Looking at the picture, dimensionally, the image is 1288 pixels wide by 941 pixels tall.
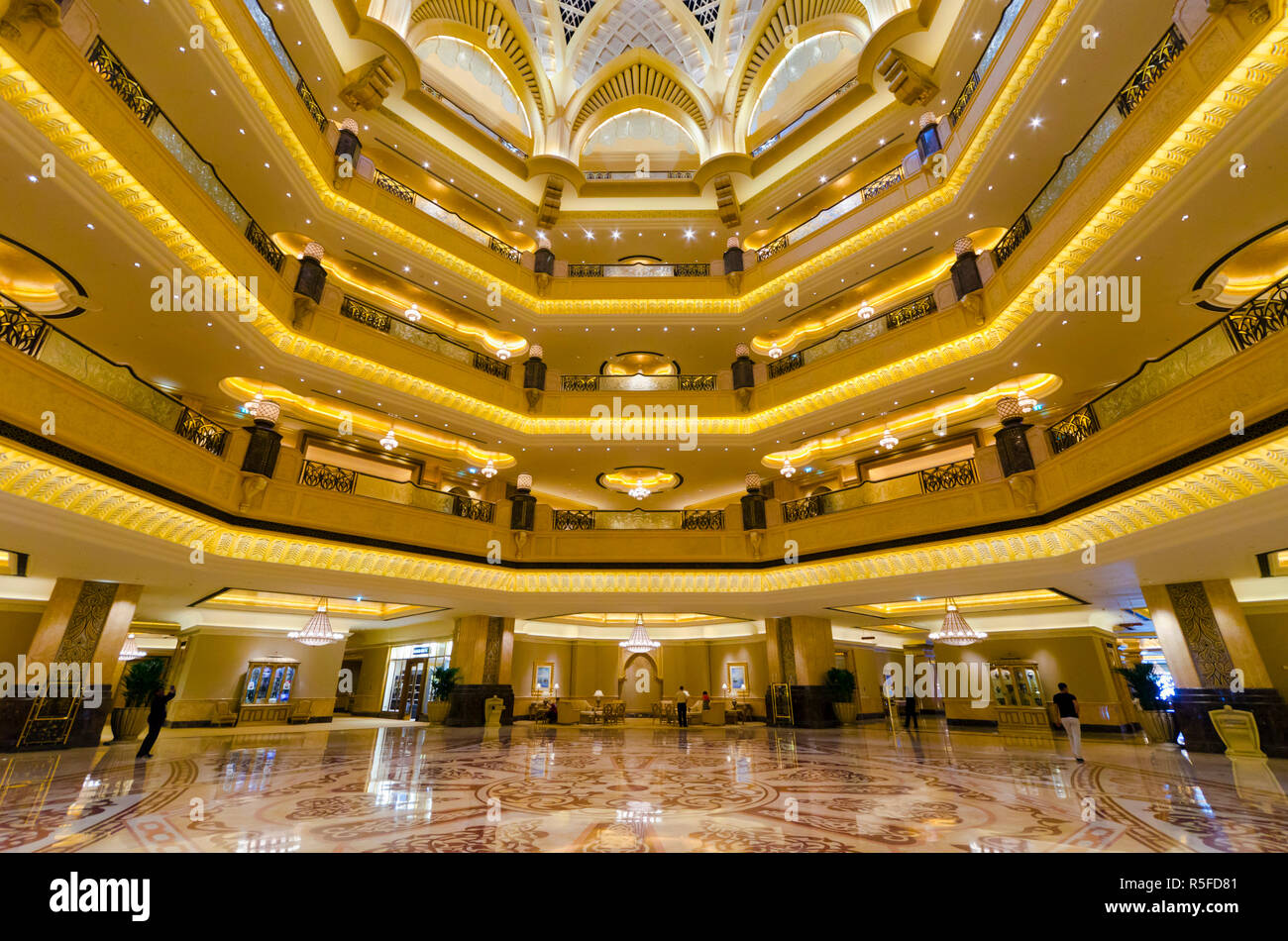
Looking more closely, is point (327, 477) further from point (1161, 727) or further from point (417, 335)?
point (1161, 727)

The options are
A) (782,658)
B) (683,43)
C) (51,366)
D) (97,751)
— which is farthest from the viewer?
(683,43)

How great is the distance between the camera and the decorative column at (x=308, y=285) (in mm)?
10461

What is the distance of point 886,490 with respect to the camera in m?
11.0

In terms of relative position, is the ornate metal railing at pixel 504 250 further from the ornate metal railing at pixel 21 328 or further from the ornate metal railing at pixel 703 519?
the ornate metal railing at pixel 21 328

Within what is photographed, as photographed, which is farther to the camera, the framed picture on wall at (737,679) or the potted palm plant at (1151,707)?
the framed picture on wall at (737,679)

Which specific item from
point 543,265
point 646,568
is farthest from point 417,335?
point 646,568

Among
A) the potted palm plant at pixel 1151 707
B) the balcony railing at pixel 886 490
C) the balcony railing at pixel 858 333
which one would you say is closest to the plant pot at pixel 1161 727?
the potted palm plant at pixel 1151 707

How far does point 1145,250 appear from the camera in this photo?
735 centimetres

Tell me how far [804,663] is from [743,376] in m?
6.76

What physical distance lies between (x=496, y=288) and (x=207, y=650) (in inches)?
446

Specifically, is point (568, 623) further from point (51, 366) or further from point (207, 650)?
point (51, 366)

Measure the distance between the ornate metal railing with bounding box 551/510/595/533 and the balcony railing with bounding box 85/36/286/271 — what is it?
714 centimetres

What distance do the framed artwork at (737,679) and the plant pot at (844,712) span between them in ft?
12.8

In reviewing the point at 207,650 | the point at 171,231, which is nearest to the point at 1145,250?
the point at 171,231
